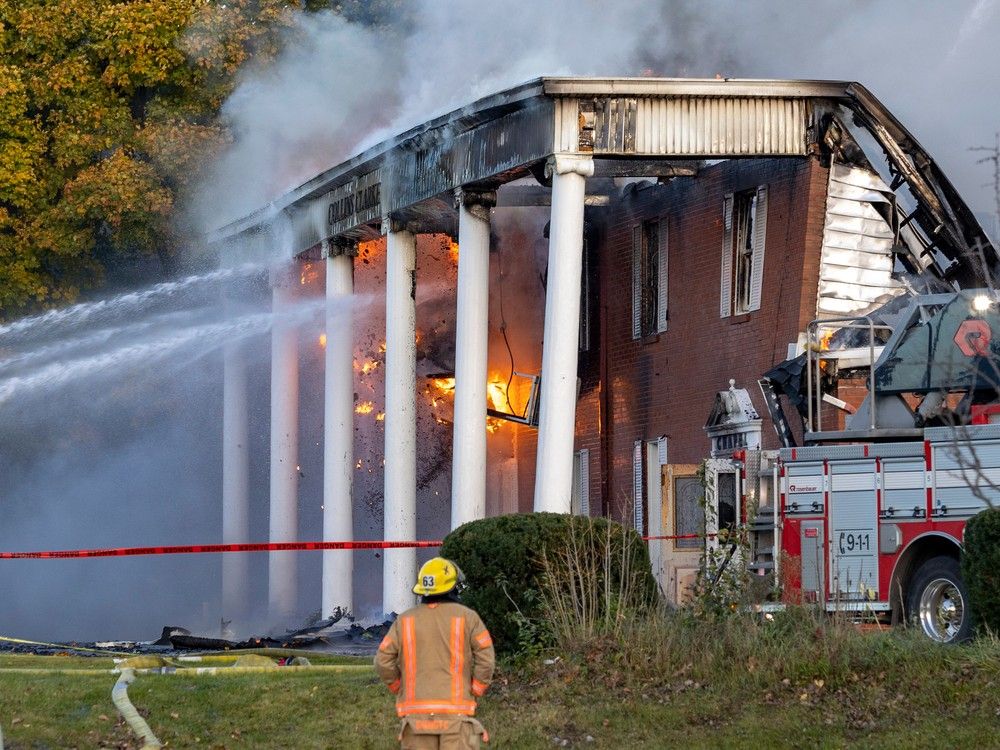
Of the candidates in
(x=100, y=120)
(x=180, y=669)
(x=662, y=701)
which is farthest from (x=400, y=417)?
(x=662, y=701)

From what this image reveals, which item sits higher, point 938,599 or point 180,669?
point 938,599

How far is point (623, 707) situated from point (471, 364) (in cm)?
922

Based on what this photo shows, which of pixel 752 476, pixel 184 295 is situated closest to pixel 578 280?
pixel 752 476

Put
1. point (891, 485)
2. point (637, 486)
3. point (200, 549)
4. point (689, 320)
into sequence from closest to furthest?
point (891, 485) → point (200, 549) → point (689, 320) → point (637, 486)

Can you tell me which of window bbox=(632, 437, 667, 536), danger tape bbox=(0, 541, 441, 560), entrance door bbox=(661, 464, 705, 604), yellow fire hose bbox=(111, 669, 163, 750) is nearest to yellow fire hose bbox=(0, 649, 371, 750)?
yellow fire hose bbox=(111, 669, 163, 750)

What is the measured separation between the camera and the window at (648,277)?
22.5m

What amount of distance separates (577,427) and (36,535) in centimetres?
1162

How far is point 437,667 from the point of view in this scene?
8.53m

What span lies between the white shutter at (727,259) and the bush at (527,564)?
26.9ft

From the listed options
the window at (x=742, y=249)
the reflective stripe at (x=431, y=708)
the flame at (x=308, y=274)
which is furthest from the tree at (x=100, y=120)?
the reflective stripe at (x=431, y=708)

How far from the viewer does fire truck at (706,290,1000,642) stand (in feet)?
44.4

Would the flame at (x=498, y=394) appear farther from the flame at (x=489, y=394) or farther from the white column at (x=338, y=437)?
the white column at (x=338, y=437)

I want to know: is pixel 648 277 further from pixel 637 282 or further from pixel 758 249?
pixel 758 249

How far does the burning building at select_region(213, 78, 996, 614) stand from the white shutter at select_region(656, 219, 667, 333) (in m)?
0.05
